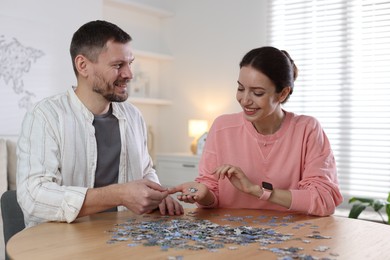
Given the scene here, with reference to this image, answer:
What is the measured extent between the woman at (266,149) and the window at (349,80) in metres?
2.30

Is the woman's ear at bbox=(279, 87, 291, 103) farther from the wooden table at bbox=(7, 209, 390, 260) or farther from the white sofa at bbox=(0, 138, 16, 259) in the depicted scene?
the white sofa at bbox=(0, 138, 16, 259)

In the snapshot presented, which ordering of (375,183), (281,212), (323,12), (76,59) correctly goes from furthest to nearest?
(323,12) → (375,183) → (76,59) → (281,212)

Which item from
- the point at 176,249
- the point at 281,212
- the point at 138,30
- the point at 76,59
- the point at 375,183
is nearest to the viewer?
the point at 176,249

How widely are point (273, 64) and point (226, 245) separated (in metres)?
1.02

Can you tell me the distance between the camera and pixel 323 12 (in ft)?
15.2

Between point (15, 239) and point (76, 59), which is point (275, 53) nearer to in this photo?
point (76, 59)

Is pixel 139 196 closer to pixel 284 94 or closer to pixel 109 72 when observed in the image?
pixel 109 72

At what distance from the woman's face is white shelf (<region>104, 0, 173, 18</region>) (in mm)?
3281

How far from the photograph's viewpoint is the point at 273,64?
2.21 meters

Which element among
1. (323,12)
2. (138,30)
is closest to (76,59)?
(323,12)

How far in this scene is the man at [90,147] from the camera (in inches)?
71.5

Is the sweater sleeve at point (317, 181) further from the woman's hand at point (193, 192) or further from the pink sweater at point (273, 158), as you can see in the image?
the woman's hand at point (193, 192)

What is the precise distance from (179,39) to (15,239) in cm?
452

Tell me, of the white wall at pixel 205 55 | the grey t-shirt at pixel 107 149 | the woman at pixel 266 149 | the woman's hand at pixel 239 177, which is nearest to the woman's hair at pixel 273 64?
the woman at pixel 266 149
